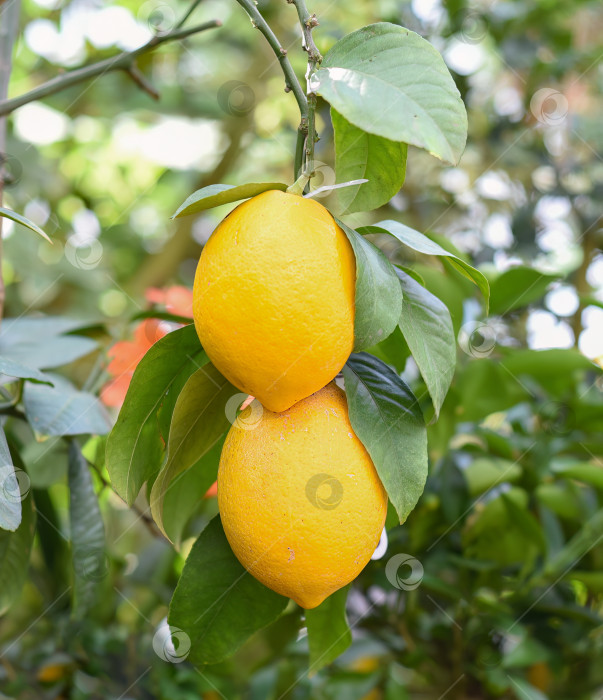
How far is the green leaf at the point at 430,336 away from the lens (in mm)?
376

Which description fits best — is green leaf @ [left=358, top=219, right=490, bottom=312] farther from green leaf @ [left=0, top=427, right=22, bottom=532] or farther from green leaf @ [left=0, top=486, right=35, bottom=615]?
green leaf @ [left=0, top=486, right=35, bottom=615]

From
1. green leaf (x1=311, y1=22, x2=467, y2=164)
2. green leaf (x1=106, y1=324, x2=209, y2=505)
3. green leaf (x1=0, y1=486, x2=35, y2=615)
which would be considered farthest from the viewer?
green leaf (x1=0, y1=486, x2=35, y2=615)

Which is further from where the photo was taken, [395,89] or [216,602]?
[216,602]

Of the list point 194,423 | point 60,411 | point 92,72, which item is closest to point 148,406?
point 194,423

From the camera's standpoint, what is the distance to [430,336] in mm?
396

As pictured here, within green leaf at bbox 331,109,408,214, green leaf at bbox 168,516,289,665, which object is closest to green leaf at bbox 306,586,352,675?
green leaf at bbox 168,516,289,665

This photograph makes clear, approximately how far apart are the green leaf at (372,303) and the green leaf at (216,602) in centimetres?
17

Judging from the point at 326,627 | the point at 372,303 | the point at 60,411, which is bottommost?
the point at 326,627

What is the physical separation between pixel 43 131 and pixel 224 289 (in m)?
1.38

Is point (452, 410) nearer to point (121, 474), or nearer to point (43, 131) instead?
point (121, 474)

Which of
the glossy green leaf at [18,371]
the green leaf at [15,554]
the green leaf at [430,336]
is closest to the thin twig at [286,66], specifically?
the green leaf at [430,336]

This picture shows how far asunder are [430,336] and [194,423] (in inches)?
5.9

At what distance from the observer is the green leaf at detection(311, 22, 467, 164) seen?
304 mm

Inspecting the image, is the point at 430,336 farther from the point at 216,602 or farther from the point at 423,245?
the point at 216,602
